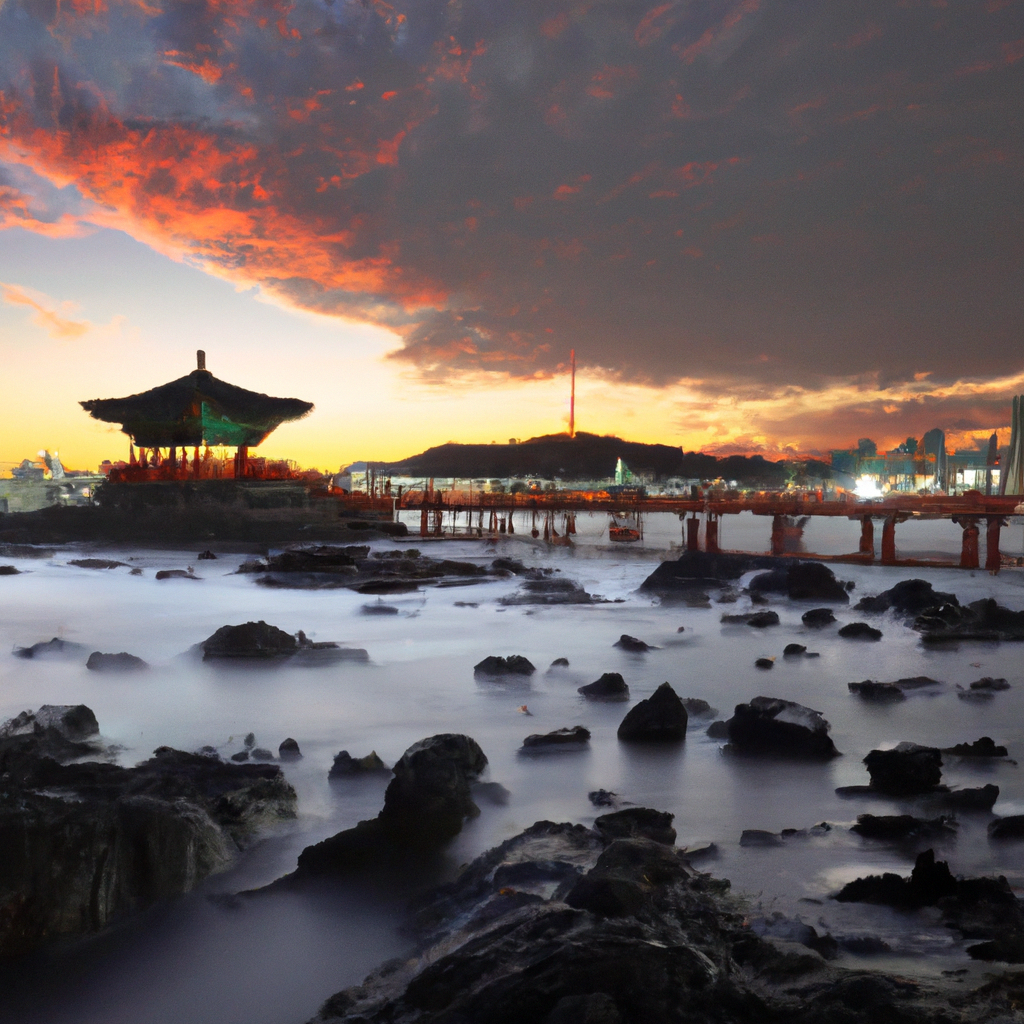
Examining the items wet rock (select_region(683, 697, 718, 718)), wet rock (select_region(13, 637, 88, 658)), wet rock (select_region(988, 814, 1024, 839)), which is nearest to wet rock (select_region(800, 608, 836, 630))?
wet rock (select_region(683, 697, 718, 718))

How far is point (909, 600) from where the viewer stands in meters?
23.2

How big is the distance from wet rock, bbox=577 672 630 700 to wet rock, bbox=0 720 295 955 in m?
6.45

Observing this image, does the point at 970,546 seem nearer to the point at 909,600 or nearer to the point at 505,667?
the point at 909,600

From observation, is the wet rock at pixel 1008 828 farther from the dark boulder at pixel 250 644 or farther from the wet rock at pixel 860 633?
the wet rock at pixel 860 633

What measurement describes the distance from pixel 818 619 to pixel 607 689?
11091 mm

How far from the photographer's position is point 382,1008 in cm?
411

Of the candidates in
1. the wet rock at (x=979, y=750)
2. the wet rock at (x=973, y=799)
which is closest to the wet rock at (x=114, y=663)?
the wet rock at (x=973, y=799)

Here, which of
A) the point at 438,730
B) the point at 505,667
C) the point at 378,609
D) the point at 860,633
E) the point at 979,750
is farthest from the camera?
the point at 378,609

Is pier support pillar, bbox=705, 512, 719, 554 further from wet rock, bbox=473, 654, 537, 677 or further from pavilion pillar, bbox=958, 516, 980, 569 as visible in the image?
wet rock, bbox=473, 654, 537, 677

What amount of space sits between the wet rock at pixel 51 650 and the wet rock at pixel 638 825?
13.5m

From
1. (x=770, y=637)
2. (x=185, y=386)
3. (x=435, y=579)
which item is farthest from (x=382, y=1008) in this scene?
(x=185, y=386)

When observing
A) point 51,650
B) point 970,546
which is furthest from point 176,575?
point 970,546

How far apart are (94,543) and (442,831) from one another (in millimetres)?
46017

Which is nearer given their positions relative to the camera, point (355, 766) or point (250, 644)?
point (355, 766)
